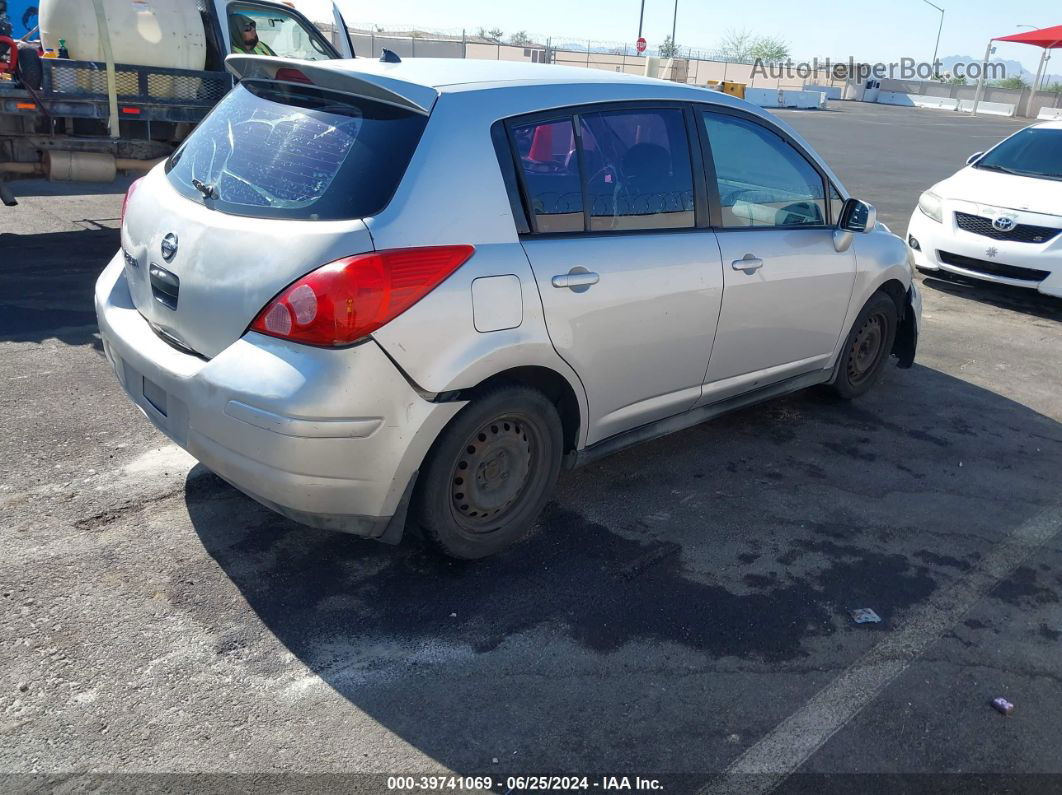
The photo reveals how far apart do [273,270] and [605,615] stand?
1690 mm

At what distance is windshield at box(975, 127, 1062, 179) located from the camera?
29.5ft

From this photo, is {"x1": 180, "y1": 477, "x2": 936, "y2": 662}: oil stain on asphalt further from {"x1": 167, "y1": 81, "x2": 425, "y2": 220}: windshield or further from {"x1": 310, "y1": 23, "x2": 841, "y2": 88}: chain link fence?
{"x1": 310, "y1": 23, "x2": 841, "y2": 88}: chain link fence

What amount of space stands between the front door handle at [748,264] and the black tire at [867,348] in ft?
4.14

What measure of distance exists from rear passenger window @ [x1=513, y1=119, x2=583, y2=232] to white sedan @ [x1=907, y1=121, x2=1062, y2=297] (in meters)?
5.42

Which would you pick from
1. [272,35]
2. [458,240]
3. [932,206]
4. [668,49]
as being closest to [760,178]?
[458,240]

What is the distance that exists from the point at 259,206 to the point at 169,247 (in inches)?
17.3

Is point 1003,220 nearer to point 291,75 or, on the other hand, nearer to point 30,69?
point 291,75

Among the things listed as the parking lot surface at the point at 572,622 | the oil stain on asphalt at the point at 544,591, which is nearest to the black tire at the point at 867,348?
the parking lot surface at the point at 572,622

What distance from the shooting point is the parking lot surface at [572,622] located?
2709 millimetres

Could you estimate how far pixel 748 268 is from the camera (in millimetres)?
4285

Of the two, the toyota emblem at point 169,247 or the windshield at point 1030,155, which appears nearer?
the toyota emblem at point 169,247

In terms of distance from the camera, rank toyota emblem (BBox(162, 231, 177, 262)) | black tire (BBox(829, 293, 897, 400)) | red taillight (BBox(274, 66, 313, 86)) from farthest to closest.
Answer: black tire (BBox(829, 293, 897, 400)) → red taillight (BBox(274, 66, 313, 86)) → toyota emblem (BBox(162, 231, 177, 262))

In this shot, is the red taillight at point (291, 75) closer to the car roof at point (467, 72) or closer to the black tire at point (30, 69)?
the car roof at point (467, 72)

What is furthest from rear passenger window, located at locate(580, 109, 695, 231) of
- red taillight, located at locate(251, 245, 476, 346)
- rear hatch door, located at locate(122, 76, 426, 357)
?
red taillight, located at locate(251, 245, 476, 346)
